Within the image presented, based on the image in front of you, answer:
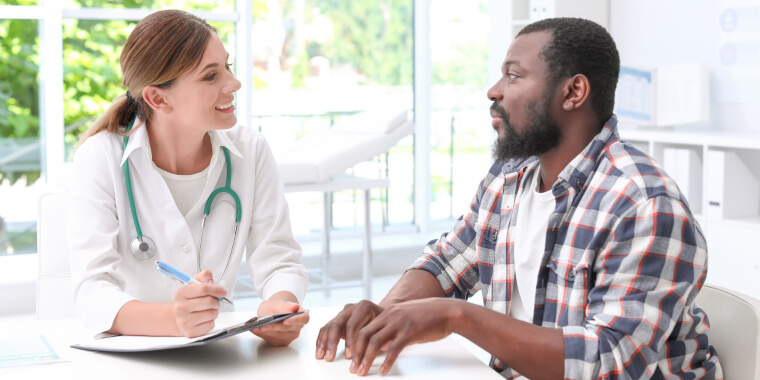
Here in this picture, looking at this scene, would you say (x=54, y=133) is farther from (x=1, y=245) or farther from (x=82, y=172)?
(x=82, y=172)

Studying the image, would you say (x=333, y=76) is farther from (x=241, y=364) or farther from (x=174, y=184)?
(x=241, y=364)

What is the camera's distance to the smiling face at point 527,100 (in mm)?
1392

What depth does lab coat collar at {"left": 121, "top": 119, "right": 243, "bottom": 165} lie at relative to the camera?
5.29 feet

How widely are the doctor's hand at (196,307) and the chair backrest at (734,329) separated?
75cm

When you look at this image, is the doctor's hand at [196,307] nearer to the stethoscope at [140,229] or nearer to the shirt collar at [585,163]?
the stethoscope at [140,229]

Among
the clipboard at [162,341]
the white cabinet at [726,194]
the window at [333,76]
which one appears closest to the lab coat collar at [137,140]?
the clipboard at [162,341]

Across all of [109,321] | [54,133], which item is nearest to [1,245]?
[54,133]

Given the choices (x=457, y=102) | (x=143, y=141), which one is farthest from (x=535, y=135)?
(x=457, y=102)

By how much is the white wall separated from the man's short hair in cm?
236

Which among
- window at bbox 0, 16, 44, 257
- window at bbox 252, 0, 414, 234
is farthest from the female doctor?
window at bbox 252, 0, 414, 234

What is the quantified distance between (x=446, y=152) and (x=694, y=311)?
446 centimetres

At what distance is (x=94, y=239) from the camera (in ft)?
4.95

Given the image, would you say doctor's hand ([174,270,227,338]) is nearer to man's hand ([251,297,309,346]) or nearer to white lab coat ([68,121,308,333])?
man's hand ([251,297,309,346])

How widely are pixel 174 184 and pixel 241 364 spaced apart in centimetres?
62
